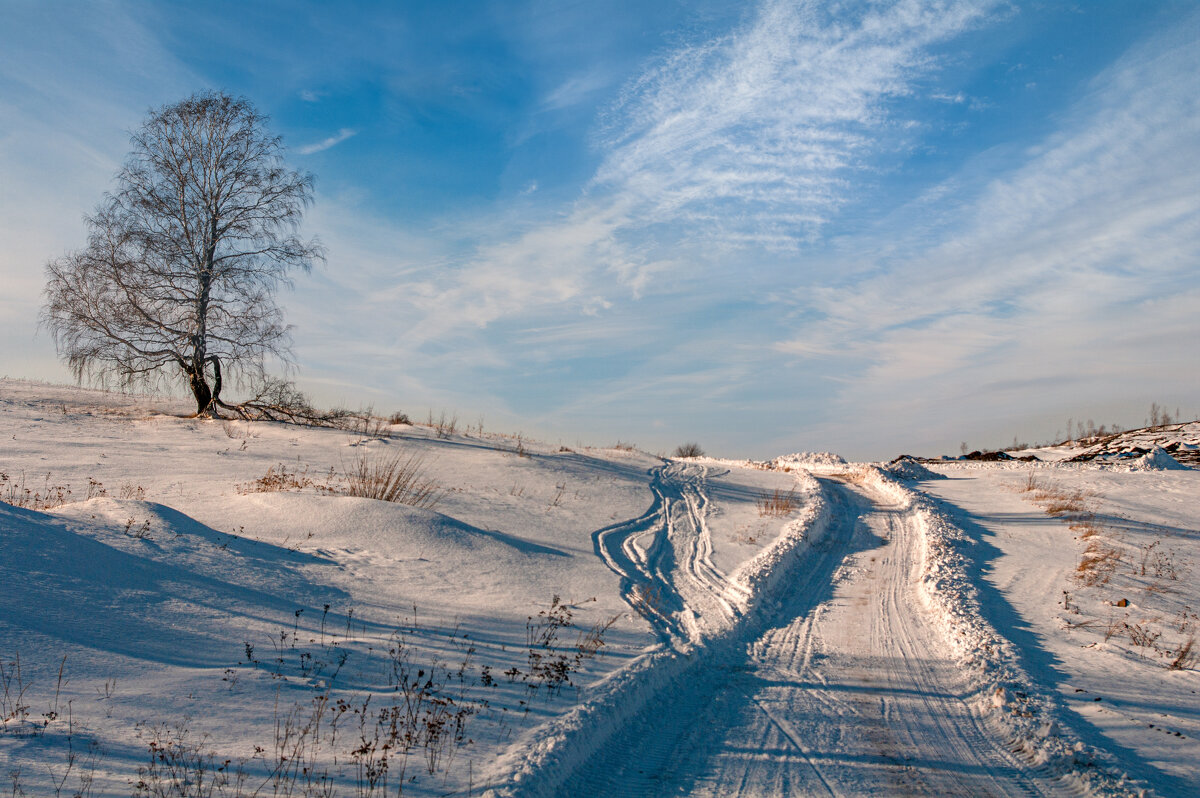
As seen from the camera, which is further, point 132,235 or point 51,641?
point 132,235

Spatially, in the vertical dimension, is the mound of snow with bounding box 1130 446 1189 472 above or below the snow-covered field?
above

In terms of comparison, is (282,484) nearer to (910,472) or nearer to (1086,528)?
(1086,528)

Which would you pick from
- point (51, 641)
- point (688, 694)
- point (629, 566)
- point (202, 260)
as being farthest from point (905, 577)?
point (202, 260)

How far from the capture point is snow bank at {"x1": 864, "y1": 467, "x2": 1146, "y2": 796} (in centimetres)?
429

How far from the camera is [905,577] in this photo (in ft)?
31.4

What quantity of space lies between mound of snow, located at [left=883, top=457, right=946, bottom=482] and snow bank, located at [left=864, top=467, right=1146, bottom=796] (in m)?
12.7

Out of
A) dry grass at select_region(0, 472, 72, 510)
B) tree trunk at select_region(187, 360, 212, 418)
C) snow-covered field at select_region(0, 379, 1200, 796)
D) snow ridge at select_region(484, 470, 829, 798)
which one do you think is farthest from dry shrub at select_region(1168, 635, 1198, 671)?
tree trunk at select_region(187, 360, 212, 418)

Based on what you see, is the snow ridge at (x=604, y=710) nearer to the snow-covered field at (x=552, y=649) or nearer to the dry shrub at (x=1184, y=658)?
the snow-covered field at (x=552, y=649)

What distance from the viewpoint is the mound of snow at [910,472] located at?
74.1 ft

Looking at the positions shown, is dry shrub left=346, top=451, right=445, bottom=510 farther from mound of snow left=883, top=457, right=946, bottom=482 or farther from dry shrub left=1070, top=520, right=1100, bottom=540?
mound of snow left=883, top=457, right=946, bottom=482

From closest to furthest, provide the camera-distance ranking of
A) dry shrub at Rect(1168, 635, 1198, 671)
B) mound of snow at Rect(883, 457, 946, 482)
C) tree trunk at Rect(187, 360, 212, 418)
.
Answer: dry shrub at Rect(1168, 635, 1198, 671) < tree trunk at Rect(187, 360, 212, 418) < mound of snow at Rect(883, 457, 946, 482)

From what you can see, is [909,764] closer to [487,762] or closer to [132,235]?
[487,762]

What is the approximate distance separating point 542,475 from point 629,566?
608 centimetres

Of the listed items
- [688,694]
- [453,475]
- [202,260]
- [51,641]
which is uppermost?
[202,260]
